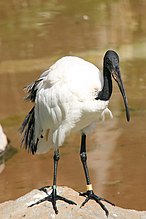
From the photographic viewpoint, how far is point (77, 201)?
655cm

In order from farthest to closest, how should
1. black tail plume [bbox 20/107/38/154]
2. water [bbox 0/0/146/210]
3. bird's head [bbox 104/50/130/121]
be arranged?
water [bbox 0/0/146/210] < black tail plume [bbox 20/107/38/154] < bird's head [bbox 104/50/130/121]

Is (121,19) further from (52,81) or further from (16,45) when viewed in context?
(52,81)

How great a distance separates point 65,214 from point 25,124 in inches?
43.6

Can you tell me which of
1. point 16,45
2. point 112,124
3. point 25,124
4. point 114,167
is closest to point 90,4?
point 16,45

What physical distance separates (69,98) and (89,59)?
7341mm

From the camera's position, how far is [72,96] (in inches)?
247

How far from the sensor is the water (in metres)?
8.84

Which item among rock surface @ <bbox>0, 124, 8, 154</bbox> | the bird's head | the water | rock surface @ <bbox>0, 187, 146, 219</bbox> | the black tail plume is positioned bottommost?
the water

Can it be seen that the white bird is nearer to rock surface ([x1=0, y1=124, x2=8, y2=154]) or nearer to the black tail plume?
the black tail plume

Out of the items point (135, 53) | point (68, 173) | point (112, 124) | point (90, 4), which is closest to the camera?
point (68, 173)

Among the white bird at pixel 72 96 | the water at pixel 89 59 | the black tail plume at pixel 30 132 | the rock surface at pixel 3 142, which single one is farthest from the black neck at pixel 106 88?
the rock surface at pixel 3 142

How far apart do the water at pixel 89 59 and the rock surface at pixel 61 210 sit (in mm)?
1566

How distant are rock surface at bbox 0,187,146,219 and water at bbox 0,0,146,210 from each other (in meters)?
1.57

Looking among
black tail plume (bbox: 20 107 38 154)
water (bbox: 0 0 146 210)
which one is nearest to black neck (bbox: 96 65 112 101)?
black tail plume (bbox: 20 107 38 154)
